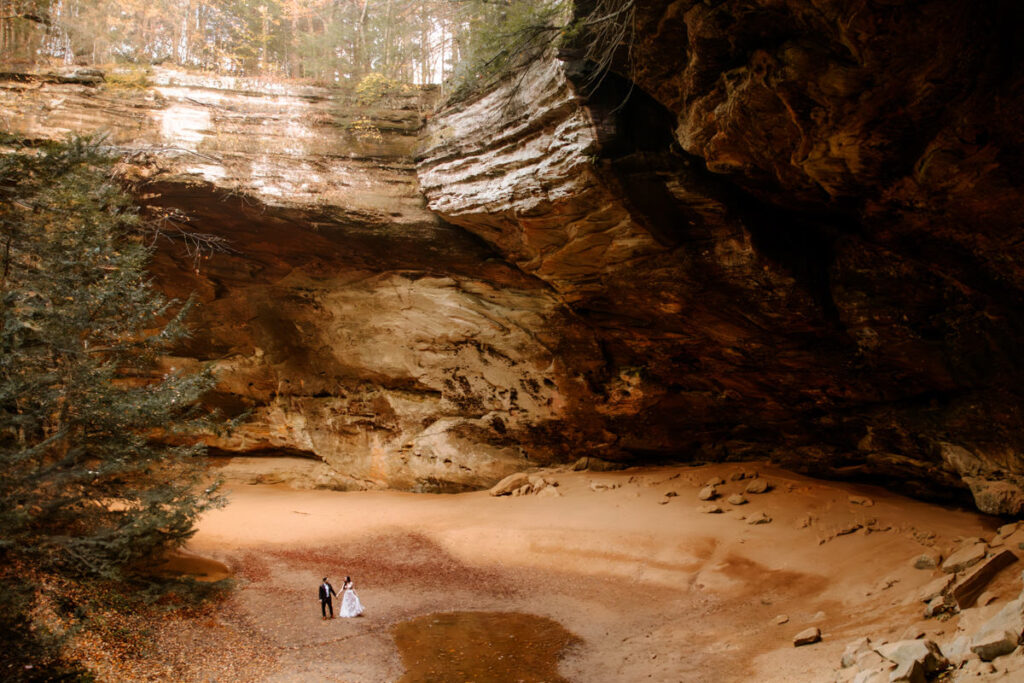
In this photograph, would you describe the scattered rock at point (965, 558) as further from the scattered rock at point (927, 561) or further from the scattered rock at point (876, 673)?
the scattered rock at point (876, 673)

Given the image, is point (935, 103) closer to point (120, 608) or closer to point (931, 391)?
point (931, 391)

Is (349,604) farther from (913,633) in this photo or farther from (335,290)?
(335,290)

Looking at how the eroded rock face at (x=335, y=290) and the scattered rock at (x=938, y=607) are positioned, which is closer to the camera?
the scattered rock at (x=938, y=607)

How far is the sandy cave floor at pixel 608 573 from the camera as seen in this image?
22.9 feet

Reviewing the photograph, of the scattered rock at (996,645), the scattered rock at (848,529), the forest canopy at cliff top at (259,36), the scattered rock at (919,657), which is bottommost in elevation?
the scattered rock at (848,529)

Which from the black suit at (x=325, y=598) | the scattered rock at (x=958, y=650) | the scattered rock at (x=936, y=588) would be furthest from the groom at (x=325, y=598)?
the scattered rock at (x=936, y=588)

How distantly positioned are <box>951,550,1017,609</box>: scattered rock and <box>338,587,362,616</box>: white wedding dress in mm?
7599

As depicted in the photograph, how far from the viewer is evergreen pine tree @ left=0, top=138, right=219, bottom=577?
6516mm

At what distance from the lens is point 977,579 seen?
6398 mm

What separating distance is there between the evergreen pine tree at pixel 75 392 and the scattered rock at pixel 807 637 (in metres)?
8.20

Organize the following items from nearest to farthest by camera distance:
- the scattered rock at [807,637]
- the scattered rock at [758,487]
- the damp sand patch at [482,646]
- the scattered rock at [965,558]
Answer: the scattered rock at [807,637] → the damp sand patch at [482,646] → the scattered rock at [965,558] → the scattered rock at [758,487]

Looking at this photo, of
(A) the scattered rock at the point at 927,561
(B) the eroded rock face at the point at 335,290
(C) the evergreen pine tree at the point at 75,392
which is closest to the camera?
(C) the evergreen pine tree at the point at 75,392

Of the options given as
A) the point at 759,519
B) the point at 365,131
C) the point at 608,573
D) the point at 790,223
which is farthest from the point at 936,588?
the point at 365,131

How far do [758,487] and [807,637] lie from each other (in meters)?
6.10
